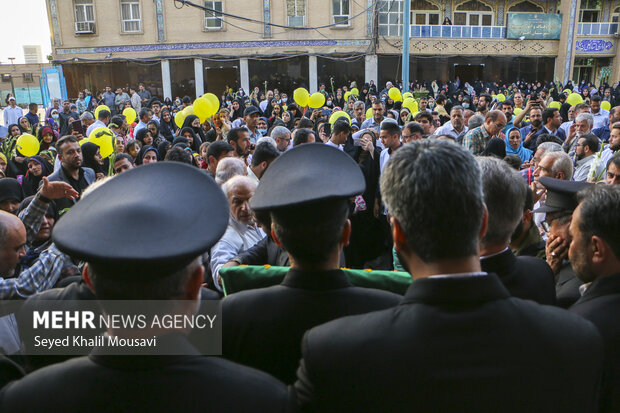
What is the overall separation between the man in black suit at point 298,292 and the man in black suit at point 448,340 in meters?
0.23

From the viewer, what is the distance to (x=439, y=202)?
1076 mm

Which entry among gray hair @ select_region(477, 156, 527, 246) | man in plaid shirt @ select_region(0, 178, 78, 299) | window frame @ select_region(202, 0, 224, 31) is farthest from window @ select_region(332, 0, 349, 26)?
gray hair @ select_region(477, 156, 527, 246)

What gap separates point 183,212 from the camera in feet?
3.45

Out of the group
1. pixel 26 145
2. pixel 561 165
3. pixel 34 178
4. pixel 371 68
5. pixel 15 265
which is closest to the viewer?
pixel 15 265

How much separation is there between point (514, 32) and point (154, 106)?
19.5 m

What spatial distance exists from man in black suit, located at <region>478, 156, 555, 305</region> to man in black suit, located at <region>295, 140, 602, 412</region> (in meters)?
0.49

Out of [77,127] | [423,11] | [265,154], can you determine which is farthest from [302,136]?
[423,11]

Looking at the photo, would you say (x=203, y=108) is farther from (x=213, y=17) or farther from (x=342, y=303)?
(x=213, y=17)

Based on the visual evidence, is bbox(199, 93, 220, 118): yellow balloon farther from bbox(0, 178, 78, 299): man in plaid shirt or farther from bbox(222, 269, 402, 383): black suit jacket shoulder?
bbox(222, 269, 402, 383): black suit jacket shoulder

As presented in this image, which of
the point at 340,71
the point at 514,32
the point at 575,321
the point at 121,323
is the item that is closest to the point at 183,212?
the point at 121,323

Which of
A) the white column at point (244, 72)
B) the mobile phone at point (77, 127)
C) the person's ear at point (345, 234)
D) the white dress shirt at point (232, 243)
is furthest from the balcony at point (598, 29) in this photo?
the person's ear at point (345, 234)

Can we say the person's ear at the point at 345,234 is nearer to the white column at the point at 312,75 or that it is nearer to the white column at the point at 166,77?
→ the white column at the point at 312,75

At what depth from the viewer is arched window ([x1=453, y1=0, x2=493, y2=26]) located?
952 inches

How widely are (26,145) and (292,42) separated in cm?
1803
